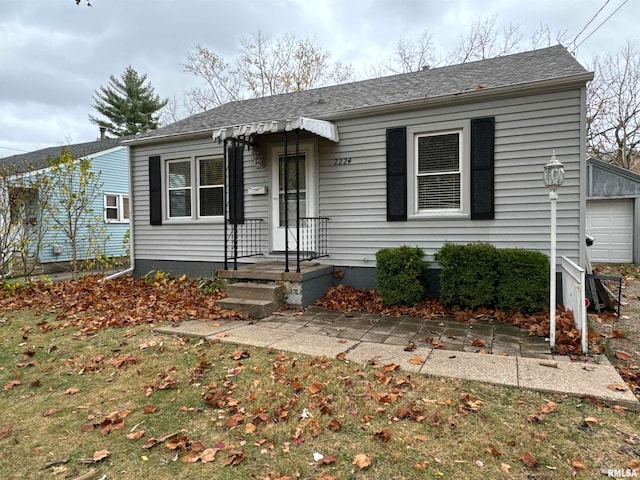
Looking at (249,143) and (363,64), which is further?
(363,64)

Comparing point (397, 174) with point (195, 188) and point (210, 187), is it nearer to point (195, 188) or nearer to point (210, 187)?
point (210, 187)

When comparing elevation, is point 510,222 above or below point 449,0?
below

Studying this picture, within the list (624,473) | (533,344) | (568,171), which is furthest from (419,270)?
(624,473)

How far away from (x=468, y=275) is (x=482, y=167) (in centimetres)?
172

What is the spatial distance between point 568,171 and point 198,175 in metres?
6.74

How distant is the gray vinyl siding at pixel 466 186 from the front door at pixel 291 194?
0.18 m

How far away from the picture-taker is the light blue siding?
1301 cm

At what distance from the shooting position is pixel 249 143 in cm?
727

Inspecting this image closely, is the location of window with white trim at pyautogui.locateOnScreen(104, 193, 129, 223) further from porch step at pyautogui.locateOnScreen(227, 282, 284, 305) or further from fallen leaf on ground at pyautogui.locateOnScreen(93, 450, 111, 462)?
fallen leaf on ground at pyautogui.locateOnScreen(93, 450, 111, 462)

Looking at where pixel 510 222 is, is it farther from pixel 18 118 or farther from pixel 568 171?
pixel 18 118

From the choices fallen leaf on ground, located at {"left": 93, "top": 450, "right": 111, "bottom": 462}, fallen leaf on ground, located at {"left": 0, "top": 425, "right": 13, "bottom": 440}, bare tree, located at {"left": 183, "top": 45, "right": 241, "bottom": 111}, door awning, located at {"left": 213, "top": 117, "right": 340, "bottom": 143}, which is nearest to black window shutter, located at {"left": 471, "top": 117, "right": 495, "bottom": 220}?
door awning, located at {"left": 213, "top": 117, "right": 340, "bottom": 143}

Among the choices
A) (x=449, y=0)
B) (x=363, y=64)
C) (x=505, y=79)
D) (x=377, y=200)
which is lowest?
(x=377, y=200)

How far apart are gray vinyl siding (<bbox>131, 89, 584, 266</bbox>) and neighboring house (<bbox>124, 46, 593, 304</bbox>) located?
17 millimetres

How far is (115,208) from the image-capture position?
1466 centimetres
